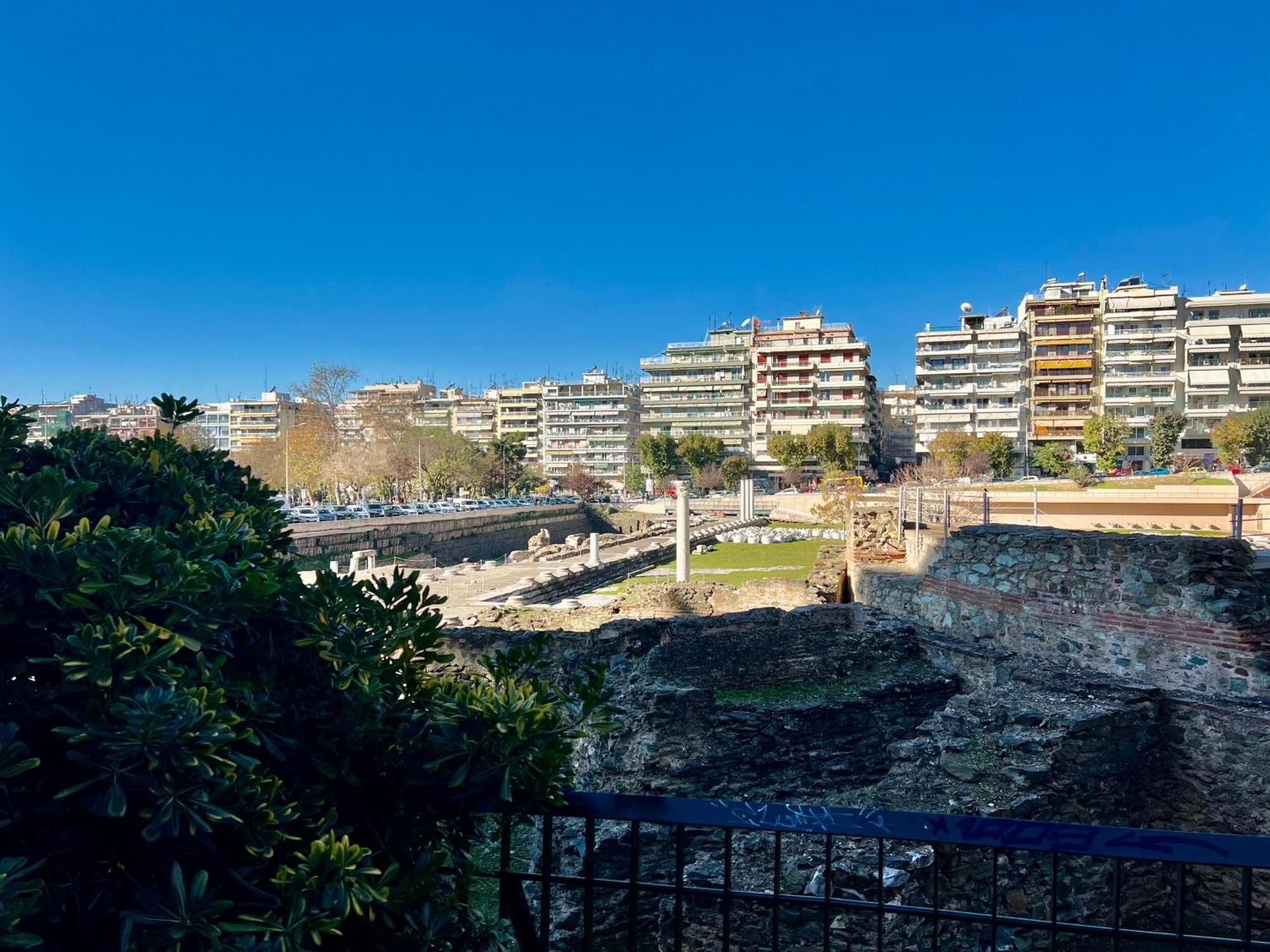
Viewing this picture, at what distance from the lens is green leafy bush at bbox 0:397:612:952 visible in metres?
1.65

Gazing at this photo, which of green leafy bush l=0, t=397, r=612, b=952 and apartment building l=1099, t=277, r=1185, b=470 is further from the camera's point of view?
apartment building l=1099, t=277, r=1185, b=470

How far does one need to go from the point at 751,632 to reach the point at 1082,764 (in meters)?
4.18

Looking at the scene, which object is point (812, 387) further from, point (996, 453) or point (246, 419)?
point (246, 419)

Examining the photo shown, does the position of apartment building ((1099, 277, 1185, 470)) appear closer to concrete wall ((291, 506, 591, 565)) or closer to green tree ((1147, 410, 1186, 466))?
green tree ((1147, 410, 1186, 466))

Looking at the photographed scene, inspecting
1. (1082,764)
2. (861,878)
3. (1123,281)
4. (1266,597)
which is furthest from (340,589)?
(1123,281)

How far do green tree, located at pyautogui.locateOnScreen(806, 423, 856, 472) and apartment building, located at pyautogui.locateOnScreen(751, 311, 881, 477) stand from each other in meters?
5.43

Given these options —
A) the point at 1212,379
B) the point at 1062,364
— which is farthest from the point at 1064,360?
the point at 1212,379

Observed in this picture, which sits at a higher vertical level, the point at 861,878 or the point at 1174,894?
the point at 861,878

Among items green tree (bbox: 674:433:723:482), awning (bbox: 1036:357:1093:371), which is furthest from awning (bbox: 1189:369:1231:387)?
green tree (bbox: 674:433:723:482)

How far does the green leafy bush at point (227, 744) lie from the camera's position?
1649 millimetres

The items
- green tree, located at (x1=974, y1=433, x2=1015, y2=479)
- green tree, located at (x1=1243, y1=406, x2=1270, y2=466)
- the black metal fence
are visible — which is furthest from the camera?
green tree, located at (x1=974, y1=433, x2=1015, y2=479)

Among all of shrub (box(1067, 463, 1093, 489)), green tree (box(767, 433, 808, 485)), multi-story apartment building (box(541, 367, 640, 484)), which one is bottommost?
shrub (box(1067, 463, 1093, 489))

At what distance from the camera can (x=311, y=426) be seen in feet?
162

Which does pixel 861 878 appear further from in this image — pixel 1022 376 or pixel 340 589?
pixel 1022 376
